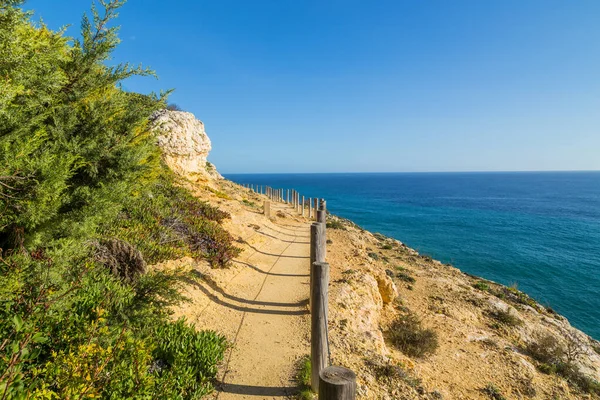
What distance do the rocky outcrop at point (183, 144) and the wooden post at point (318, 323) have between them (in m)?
18.1

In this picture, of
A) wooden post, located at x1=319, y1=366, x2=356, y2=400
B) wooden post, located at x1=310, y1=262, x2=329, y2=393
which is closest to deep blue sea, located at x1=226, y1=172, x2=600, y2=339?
wooden post, located at x1=310, y1=262, x2=329, y2=393

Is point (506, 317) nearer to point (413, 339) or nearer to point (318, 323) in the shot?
point (413, 339)

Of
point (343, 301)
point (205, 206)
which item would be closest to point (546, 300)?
point (343, 301)

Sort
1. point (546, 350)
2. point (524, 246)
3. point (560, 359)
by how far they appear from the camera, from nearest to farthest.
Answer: point (560, 359) < point (546, 350) < point (524, 246)

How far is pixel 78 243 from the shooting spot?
6.20 meters

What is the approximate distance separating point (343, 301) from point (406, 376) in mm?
2856

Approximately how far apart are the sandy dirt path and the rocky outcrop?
456 inches

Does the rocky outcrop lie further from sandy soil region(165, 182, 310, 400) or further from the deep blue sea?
the deep blue sea

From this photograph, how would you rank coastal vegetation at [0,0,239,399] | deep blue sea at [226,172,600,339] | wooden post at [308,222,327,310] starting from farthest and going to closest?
deep blue sea at [226,172,600,339]
wooden post at [308,222,327,310]
coastal vegetation at [0,0,239,399]

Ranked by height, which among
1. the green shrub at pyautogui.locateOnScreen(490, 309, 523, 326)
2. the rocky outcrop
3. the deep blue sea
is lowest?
the deep blue sea

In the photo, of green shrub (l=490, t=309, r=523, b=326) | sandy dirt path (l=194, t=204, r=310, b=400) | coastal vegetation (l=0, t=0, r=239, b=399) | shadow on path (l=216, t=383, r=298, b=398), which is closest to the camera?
coastal vegetation (l=0, t=0, r=239, b=399)

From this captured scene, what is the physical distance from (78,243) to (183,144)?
1698 centimetres

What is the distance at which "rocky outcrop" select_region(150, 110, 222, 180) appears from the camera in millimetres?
20969

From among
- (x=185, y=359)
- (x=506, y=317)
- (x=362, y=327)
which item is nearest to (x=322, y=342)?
(x=185, y=359)
